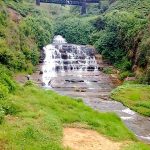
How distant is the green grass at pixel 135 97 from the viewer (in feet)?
110

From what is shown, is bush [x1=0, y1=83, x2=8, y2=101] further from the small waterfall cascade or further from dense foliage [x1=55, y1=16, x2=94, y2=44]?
dense foliage [x1=55, y1=16, x2=94, y2=44]

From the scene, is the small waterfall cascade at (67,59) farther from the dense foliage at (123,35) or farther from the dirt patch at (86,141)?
the dirt patch at (86,141)

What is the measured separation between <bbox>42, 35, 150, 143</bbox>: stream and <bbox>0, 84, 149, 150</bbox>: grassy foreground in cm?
309

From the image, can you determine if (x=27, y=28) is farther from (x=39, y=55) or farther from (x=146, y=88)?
(x=146, y=88)

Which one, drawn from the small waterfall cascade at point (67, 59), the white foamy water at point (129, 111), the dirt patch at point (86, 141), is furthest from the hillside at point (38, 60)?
the small waterfall cascade at point (67, 59)

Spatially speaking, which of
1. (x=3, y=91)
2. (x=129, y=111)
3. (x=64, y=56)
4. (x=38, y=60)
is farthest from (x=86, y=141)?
(x=64, y=56)

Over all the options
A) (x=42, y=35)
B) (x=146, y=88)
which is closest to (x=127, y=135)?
(x=146, y=88)

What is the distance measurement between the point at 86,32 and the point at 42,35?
40.4 ft

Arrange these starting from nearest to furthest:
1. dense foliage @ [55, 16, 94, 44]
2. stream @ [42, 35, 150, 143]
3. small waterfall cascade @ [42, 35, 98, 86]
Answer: stream @ [42, 35, 150, 143], small waterfall cascade @ [42, 35, 98, 86], dense foliage @ [55, 16, 94, 44]

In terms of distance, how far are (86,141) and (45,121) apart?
7.15 ft

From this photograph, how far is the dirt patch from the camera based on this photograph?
62.2ft

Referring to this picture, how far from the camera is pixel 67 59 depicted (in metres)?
57.3

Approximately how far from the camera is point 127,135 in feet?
71.8

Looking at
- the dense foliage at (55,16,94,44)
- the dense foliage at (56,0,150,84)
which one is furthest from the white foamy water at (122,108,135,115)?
the dense foliage at (55,16,94,44)
